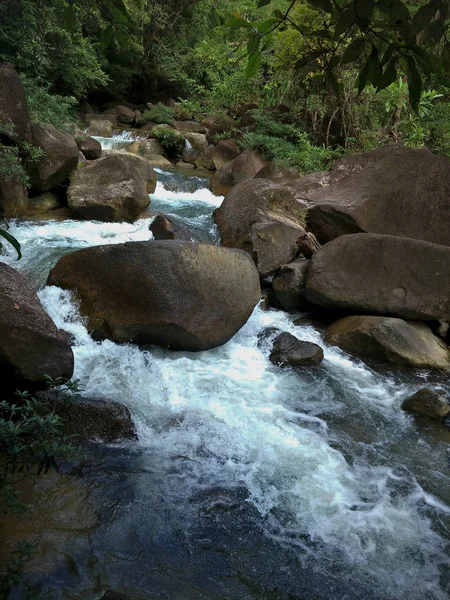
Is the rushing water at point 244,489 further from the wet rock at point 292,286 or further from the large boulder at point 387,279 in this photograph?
the wet rock at point 292,286

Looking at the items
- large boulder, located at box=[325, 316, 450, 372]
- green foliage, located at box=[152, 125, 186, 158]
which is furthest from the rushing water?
green foliage, located at box=[152, 125, 186, 158]

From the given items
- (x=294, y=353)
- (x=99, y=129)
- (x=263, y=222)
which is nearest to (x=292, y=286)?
(x=263, y=222)

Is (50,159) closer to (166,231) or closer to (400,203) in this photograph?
(166,231)

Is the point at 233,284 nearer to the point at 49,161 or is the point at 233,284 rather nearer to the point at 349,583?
the point at 349,583

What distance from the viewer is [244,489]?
3545 mm

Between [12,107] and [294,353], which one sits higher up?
[12,107]

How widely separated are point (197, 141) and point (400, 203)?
977 cm

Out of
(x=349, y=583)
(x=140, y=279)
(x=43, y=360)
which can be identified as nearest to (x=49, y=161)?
(x=140, y=279)

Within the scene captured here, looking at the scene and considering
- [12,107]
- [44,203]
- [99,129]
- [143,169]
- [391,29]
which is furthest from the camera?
[99,129]

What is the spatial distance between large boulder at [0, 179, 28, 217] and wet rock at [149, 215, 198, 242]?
7.51ft

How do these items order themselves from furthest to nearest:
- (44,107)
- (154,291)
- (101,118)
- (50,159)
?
(101,118)
(44,107)
(50,159)
(154,291)

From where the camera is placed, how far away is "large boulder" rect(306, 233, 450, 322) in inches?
251

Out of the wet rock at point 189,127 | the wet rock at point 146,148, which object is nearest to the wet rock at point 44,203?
the wet rock at point 146,148

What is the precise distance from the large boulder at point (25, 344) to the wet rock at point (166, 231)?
3.31m
